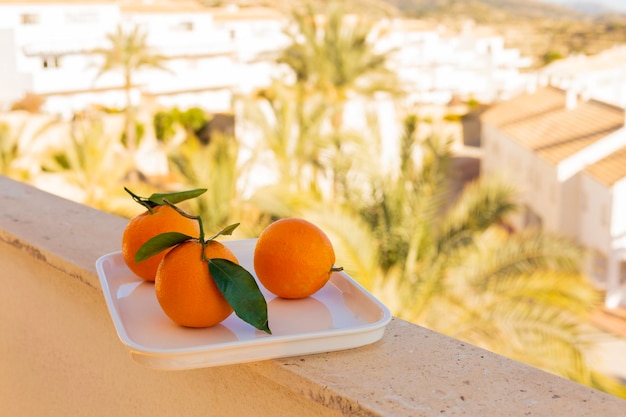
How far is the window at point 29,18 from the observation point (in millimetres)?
31625

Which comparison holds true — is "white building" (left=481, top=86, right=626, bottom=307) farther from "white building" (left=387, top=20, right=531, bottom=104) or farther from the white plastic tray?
the white plastic tray

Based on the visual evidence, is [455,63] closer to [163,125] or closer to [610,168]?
[163,125]

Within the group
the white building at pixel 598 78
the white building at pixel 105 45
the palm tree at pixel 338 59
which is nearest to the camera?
the palm tree at pixel 338 59

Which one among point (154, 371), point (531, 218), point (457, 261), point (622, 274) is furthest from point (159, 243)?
point (531, 218)

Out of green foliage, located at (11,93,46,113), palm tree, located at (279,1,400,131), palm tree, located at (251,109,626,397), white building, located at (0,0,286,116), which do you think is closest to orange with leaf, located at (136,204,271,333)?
palm tree, located at (251,109,626,397)

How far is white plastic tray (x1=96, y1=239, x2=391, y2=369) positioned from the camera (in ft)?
2.99

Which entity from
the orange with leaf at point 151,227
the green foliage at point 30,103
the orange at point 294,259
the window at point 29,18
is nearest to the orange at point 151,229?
the orange with leaf at point 151,227

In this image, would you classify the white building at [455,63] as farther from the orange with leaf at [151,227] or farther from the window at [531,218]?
the orange with leaf at [151,227]

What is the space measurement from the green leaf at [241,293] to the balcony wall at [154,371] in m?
0.08

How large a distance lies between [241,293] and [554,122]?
79.6 ft

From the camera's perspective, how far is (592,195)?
809 inches

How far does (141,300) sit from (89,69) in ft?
103

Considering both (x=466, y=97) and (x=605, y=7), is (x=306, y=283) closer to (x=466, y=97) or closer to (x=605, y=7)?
(x=466, y=97)

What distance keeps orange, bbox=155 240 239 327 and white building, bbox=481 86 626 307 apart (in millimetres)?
18179
